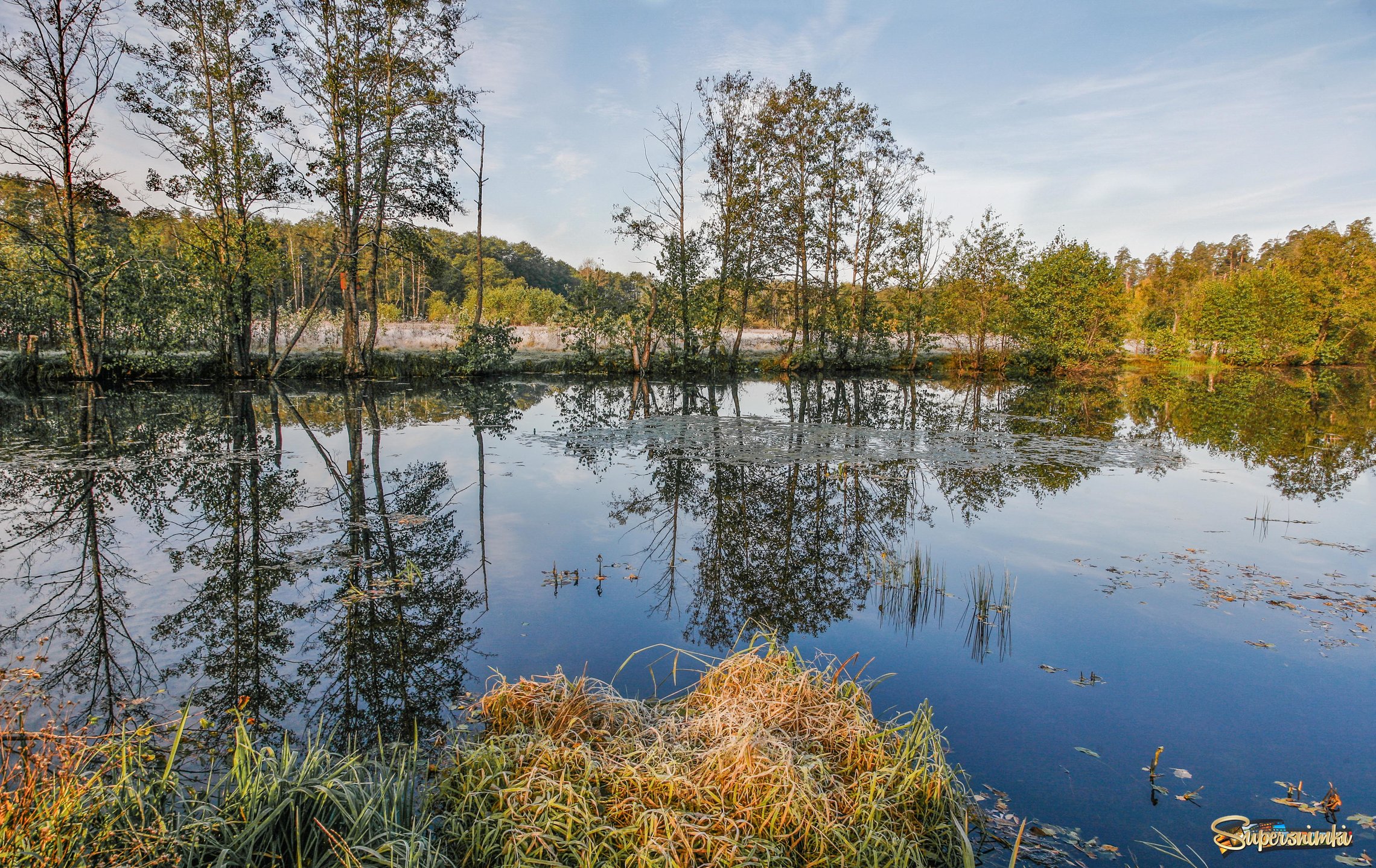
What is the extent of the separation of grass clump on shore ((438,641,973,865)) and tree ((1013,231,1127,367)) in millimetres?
36502

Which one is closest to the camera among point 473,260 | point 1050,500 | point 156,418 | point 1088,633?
point 1088,633

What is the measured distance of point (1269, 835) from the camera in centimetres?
289

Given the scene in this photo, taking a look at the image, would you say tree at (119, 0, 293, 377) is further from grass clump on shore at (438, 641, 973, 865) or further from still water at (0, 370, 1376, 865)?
grass clump on shore at (438, 641, 973, 865)

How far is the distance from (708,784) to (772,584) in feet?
10.5

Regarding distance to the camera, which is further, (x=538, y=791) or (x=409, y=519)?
(x=409, y=519)

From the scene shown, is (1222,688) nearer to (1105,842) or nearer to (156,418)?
(1105,842)

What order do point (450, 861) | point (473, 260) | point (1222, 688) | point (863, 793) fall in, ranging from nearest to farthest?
point (450, 861) < point (863, 793) < point (1222, 688) < point (473, 260)

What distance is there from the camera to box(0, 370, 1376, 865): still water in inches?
143

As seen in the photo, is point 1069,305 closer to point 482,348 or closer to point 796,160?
point 796,160

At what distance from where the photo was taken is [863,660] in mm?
4543

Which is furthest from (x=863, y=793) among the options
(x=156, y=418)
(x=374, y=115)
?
(x=374, y=115)

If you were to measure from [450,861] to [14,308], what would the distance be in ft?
91.4

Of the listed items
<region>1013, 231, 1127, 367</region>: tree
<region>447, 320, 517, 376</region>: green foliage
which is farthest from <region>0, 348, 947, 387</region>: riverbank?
<region>1013, 231, 1127, 367</region>: tree

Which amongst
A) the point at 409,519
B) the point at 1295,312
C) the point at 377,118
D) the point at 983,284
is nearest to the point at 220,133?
the point at 377,118
